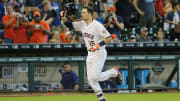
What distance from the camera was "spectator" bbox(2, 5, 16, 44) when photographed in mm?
9392

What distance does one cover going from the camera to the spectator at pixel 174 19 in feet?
34.6

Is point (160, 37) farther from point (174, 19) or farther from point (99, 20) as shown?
point (99, 20)

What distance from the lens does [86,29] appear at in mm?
6488

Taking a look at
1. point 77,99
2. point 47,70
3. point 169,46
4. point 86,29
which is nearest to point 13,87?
point 47,70

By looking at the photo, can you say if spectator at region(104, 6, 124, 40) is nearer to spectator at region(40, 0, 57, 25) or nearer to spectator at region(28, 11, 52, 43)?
spectator at region(40, 0, 57, 25)

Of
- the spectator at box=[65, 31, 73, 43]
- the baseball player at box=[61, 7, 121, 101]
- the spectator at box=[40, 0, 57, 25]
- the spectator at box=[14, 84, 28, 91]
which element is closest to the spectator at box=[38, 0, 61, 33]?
the spectator at box=[40, 0, 57, 25]

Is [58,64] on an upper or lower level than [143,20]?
lower

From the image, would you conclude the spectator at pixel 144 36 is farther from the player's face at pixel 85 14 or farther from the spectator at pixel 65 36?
the player's face at pixel 85 14

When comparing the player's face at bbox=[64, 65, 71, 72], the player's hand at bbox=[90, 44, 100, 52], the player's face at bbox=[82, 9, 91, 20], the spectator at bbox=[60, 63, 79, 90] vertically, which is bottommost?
the spectator at bbox=[60, 63, 79, 90]

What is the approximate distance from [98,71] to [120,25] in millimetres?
3940

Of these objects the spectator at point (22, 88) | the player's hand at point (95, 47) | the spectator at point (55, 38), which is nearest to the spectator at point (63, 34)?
the spectator at point (55, 38)

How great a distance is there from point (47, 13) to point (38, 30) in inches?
29.3

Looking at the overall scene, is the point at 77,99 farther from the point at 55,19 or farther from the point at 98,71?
the point at 55,19

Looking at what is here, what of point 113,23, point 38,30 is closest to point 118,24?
point 113,23
